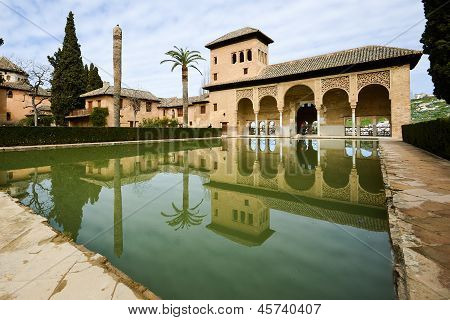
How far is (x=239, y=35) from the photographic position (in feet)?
102

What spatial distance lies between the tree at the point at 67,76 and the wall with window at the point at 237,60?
16543 mm

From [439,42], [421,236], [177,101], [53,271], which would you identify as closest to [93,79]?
[177,101]

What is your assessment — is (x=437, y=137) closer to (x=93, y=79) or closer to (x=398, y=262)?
(x=398, y=262)

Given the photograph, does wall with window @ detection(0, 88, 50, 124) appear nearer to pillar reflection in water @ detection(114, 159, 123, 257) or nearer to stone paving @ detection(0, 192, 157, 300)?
pillar reflection in water @ detection(114, 159, 123, 257)

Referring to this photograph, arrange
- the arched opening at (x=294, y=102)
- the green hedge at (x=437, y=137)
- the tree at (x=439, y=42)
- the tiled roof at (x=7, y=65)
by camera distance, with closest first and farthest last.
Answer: the green hedge at (x=437, y=137)
the tree at (x=439, y=42)
the arched opening at (x=294, y=102)
the tiled roof at (x=7, y=65)

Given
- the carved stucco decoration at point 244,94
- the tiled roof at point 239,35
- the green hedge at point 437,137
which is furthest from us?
the tiled roof at point 239,35

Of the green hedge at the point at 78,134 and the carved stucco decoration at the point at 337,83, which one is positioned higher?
the carved stucco decoration at the point at 337,83

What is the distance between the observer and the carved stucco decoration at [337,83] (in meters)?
23.7

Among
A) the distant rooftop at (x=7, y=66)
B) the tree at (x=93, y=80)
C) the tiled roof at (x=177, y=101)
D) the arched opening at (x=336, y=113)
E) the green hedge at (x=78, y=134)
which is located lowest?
the green hedge at (x=78, y=134)

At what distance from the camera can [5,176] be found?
694 centimetres

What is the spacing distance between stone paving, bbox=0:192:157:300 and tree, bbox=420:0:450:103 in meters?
18.1

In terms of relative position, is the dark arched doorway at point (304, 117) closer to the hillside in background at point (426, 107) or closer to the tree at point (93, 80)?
the tree at point (93, 80)

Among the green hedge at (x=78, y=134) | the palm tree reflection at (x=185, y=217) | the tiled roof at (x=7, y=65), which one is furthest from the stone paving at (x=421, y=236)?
the tiled roof at (x=7, y=65)
